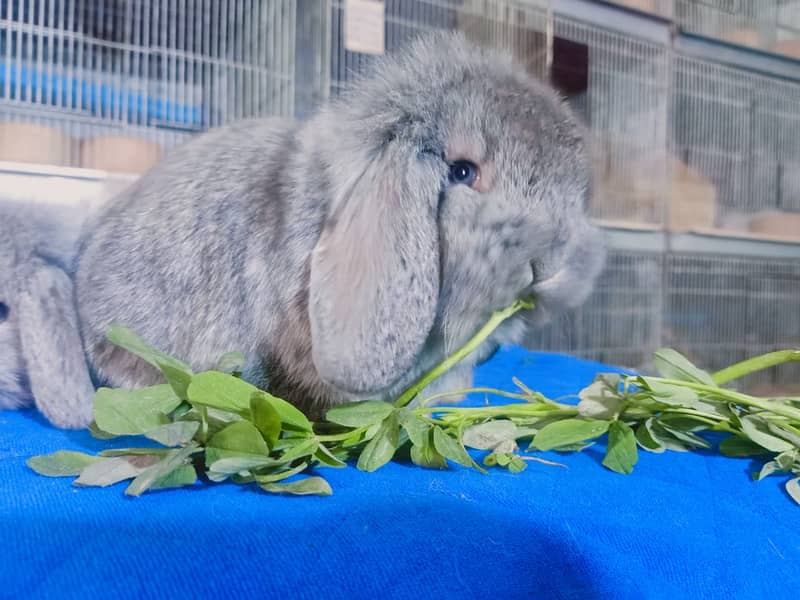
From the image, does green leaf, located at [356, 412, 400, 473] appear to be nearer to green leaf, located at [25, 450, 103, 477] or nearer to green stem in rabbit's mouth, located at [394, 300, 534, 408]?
green stem in rabbit's mouth, located at [394, 300, 534, 408]

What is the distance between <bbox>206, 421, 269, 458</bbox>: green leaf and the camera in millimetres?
517

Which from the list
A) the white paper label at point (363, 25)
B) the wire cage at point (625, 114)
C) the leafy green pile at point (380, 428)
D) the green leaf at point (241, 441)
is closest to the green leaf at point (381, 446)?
the leafy green pile at point (380, 428)

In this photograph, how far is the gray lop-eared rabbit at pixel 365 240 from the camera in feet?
2.05

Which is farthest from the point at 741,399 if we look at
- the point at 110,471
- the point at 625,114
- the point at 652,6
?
the point at 652,6

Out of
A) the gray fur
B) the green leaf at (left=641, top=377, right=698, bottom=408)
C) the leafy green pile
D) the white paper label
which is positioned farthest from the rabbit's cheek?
the white paper label

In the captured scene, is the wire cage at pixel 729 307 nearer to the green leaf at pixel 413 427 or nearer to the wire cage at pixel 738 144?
the wire cage at pixel 738 144

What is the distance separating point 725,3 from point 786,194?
0.77 meters

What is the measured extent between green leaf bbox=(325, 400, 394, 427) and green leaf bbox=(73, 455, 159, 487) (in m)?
0.18

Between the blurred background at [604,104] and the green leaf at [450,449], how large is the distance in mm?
915

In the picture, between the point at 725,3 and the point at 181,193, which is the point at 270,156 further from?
the point at 725,3

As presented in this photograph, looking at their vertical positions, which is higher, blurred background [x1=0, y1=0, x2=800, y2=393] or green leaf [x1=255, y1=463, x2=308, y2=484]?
blurred background [x1=0, y1=0, x2=800, y2=393]

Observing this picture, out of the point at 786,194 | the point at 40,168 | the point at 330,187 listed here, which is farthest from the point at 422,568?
the point at 786,194

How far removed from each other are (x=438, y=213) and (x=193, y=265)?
321 millimetres

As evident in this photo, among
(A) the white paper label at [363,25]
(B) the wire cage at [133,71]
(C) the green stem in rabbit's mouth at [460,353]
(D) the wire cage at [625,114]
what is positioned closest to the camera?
(C) the green stem in rabbit's mouth at [460,353]
